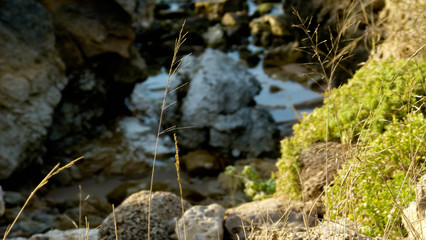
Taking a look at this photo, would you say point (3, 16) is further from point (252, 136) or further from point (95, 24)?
point (252, 136)

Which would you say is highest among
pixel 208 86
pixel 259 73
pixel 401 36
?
pixel 401 36

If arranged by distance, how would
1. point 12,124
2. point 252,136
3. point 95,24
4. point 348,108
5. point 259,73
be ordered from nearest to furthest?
1. point 348,108
2. point 12,124
3. point 252,136
4. point 95,24
5. point 259,73

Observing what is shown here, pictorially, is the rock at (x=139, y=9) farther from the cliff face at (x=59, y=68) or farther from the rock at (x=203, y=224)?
the rock at (x=203, y=224)

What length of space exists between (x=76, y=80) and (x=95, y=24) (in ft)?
3.45

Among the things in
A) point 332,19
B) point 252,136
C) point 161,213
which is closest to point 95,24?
point 252,136

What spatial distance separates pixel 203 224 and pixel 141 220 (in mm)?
590

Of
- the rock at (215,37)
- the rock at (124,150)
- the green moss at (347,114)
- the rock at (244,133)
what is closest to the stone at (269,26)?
Result: the rock at (215,37)

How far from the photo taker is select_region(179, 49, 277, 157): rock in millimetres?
8248

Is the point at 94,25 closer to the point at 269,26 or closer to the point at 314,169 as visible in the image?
the point at 314,169

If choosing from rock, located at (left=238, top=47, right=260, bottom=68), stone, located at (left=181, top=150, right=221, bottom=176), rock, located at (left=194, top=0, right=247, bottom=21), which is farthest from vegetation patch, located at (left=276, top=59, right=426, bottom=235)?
rock, located at (left=194, top=0, right=247, bottom=21)

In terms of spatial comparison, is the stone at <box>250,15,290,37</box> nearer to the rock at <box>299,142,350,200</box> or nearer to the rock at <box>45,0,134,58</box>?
A: the rock at <box>45,0,134,58</box>

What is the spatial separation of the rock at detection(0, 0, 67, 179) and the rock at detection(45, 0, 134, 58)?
0.57 m

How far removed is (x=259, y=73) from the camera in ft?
38.3

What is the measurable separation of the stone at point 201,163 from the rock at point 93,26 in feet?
8.07
